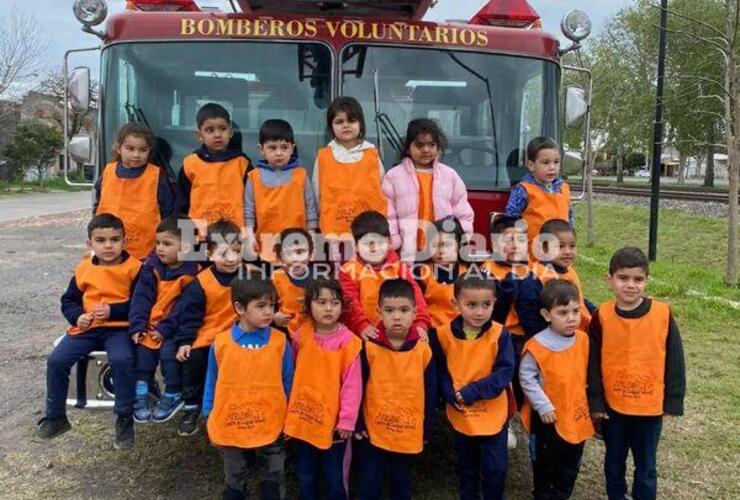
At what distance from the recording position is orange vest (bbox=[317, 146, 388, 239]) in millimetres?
3863

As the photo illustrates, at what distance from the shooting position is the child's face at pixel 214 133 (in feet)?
12.8

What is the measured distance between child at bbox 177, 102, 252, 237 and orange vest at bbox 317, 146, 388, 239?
17.8 inches

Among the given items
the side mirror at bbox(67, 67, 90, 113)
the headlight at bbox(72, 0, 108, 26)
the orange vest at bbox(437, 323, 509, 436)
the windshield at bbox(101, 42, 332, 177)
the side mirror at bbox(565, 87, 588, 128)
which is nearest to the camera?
the orange vest at bbox(437, 323, 509, 436)

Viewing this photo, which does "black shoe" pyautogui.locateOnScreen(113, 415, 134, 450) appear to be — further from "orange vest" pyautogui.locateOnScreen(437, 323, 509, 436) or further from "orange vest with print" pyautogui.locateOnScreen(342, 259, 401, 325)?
"orange vest" pyautogui.locateOnScreen(437, 323, 509, 436)

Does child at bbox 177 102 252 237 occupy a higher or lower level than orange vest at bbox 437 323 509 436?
higher

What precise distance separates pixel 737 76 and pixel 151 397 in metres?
9.75

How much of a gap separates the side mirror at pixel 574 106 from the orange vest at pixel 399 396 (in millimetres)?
2308

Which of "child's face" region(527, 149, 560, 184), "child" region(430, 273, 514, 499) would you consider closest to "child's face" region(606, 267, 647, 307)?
"child" region(430, 273, 514, 499)

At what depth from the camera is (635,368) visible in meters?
3.42

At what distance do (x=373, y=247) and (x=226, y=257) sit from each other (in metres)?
0.74

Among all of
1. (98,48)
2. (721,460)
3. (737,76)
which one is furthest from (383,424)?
(737,76)

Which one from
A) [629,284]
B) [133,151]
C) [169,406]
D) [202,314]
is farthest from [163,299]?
[629,284]

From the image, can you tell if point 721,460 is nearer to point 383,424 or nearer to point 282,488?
point 383,424

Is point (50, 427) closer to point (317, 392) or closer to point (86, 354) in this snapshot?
point (86, 354)
